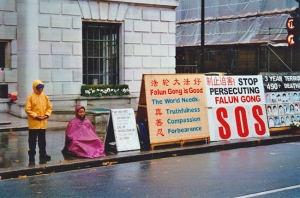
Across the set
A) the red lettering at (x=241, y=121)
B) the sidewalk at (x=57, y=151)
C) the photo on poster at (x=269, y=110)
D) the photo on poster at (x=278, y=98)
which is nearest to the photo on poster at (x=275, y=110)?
the photo on poster at (x=269, y=110)

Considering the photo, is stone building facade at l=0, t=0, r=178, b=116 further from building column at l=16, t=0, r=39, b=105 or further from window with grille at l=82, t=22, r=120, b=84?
window with grille at l=82, t=22, r=120, b=84

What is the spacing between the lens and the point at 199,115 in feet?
43.5

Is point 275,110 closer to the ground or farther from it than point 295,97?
closer to the ground

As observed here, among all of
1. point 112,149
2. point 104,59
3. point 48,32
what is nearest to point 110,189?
point 112,149

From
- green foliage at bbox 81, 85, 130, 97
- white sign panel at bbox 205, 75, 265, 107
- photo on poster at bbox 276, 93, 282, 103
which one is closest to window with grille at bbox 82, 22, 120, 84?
green foliage at bbox 81, 85, 130, 97

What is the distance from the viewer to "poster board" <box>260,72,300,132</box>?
14711 mm

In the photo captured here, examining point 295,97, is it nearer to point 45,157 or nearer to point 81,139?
point 81,139

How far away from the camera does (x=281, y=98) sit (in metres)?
15.0

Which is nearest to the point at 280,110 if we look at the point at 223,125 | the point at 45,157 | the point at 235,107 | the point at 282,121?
the point at 282,121

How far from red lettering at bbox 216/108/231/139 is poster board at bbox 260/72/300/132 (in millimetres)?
1513

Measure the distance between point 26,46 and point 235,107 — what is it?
7.63 metres

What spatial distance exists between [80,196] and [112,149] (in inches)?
162

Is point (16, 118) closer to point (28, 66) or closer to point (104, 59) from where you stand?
point (28, 66)

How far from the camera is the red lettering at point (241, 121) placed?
45.6 feet
